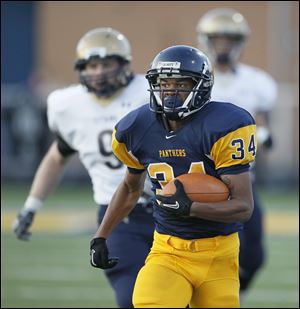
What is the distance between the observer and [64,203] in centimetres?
1198

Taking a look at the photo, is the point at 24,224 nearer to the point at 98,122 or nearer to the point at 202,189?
the point at 98,122

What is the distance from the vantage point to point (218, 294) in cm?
410

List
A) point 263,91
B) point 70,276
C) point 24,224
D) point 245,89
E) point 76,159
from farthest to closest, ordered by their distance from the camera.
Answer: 1. point 76,159
2. point 70,276
3. point 263,91
4. point 245,89
5. point 24,224

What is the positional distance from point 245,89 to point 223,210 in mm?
2808

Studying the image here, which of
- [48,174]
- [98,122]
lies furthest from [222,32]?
[48,174]

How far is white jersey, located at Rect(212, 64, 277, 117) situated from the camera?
21.6 ft

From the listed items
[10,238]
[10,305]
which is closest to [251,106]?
[10,305]

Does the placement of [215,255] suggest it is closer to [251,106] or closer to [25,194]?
[251,106]

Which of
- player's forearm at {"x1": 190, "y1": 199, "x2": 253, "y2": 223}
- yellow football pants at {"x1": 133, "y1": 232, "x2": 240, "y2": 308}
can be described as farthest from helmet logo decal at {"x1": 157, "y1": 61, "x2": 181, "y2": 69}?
yellow football pants at {"x1": 133, "y1": 232, "x2": 240, "y2": 308}

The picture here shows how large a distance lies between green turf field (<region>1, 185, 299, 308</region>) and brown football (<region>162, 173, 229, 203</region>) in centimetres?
256

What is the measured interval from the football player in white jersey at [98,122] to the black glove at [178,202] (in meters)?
1.12

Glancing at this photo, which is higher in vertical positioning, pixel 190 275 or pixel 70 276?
pixel 190 275

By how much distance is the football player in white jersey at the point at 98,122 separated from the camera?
5.21m

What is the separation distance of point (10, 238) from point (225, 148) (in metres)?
5.81
